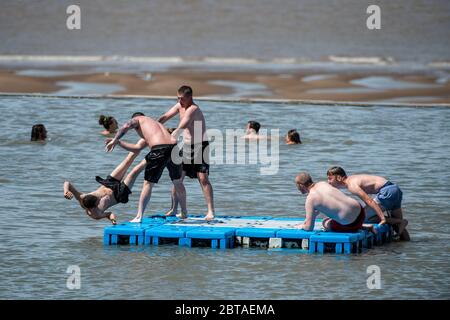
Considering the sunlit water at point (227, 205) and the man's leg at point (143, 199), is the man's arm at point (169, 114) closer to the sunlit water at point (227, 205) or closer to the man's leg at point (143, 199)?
the man's leg at point (143, 199)

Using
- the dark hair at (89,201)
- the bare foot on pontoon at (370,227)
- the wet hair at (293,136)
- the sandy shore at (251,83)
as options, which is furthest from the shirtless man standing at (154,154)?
the sandy shore at (251,83)

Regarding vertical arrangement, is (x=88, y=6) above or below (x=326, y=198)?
above

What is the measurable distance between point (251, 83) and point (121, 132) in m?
20.6

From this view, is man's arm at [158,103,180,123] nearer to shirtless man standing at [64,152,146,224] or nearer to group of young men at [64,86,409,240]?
group of young men at [64,86,409,240]

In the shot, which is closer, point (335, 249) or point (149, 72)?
point (335, 249)

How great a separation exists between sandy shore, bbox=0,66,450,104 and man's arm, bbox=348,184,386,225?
55.1 feet

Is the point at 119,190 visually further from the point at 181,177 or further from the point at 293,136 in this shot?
the point at 293,136

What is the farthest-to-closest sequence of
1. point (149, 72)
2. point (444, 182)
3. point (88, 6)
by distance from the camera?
1. point (88, 6)
2. point (149, 72)
3. point (444, 182)

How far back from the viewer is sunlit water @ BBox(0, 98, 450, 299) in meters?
13.0

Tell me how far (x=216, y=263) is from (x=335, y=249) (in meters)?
1.60

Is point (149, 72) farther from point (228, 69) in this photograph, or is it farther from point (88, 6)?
point (88, 6)

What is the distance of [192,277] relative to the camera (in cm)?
1334
